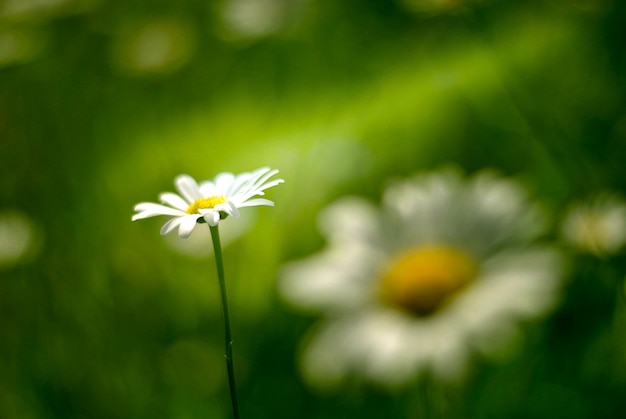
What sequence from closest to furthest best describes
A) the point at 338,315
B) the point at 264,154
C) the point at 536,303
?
the point at 536,303, the point at 338,315, the point at 264,154

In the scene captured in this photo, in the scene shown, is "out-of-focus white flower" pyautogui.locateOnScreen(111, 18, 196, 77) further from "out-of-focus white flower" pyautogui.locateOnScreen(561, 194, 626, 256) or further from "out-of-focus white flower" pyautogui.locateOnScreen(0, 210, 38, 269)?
"out-of-focus white flower" pyautogui.locateOnScreen(561, 194, 626, 256)

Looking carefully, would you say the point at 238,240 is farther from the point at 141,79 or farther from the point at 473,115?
the point at 141,79

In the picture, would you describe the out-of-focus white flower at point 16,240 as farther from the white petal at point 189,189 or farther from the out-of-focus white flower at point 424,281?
the white petal at point 189,189

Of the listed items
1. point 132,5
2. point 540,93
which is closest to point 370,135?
point 540,93

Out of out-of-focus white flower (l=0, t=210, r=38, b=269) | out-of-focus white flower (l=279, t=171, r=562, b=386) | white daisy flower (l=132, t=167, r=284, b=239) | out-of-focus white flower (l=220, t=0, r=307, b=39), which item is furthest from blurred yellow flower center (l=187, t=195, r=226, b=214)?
out-of-focus white flower (l=220, t=0, r=307, b=39)

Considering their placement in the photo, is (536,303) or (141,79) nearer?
(536,303)

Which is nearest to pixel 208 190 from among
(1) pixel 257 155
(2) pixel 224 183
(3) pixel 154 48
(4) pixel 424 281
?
(2) pixel 224 183

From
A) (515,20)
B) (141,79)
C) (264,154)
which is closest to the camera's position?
(264,154)
